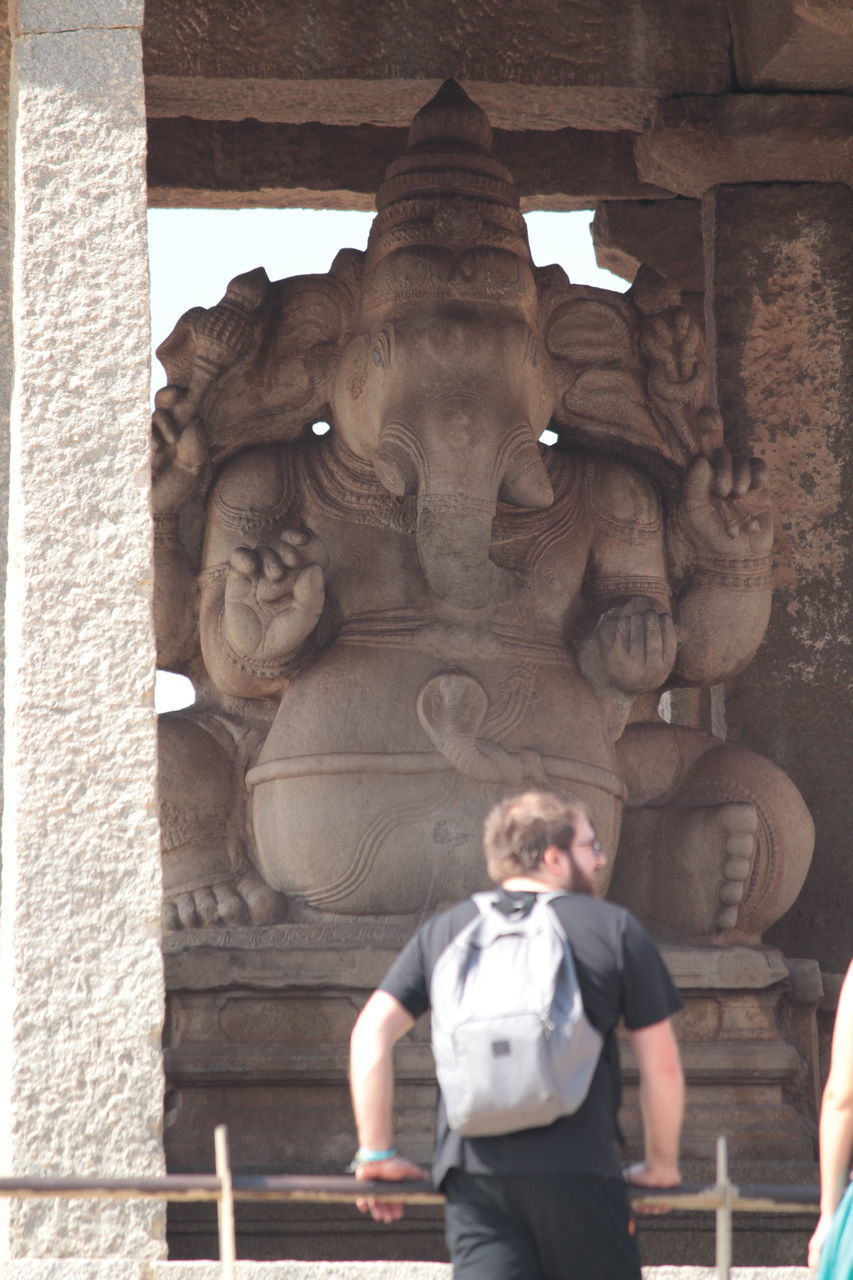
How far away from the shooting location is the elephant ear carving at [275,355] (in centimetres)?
715

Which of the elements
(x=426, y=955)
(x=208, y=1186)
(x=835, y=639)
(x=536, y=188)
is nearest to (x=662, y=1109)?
(x=426, y=955)

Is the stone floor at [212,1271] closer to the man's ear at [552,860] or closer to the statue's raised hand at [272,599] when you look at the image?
the man's ear at [552,860]

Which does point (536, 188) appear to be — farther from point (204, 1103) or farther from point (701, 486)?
point (204, 1103)

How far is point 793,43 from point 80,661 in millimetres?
4156

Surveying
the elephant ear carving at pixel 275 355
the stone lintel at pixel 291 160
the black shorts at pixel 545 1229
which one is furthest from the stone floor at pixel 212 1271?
the stone lintel at pixel 291 160

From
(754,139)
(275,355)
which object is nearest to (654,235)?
(754,139)

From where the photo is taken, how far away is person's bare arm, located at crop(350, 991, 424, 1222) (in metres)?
3.99

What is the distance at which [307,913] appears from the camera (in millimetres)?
6637

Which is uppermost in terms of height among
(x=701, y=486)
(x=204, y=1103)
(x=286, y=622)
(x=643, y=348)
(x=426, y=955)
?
(x=643, y=348)

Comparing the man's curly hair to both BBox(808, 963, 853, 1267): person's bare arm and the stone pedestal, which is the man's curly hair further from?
the stone pedestal

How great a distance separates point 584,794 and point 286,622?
3.27ft

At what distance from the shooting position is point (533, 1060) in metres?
3.79

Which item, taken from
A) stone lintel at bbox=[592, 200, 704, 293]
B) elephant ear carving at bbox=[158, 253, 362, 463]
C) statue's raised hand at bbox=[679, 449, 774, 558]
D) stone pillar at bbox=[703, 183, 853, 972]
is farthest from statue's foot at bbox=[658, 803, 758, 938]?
stone lintel at bbox=[592, 200, 704, 293]

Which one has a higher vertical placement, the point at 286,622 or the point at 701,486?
→ the point at 701,486
